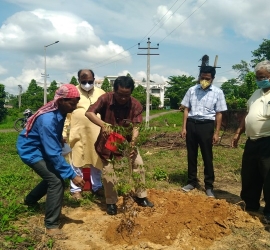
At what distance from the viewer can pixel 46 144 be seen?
3363mm

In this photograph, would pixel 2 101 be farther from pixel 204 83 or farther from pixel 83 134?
pixel 204 83

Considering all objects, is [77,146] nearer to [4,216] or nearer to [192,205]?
[4,216]

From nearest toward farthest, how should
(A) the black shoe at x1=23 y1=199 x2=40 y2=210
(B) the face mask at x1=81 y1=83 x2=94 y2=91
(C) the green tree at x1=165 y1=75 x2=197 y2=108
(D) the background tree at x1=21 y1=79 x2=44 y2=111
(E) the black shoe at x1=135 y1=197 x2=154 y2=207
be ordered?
(A) the black shoe at x1=23 y1=199 x2=40 y2=210
(E) the black shoe at x1=135 y1=197 x2=154 y2=207
(B) the face mask at x1=81 y1=83 x2=94 y2=91
(D) the background tree at x1=21 y1=79 x2=44 y2=111
(C) the green tree at x1=165 y1=75 x2=197 y2=108

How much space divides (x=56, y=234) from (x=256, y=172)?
101 inches

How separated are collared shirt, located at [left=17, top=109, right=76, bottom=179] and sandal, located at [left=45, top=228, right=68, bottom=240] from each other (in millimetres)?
628

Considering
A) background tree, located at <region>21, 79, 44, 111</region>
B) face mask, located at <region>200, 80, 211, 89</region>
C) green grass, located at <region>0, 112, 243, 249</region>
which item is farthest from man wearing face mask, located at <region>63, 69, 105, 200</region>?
background tree, located at <region>21, 79, 44, 111</region>

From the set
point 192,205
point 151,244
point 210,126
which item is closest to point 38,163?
point 151,244

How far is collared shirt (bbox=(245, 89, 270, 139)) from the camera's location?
3.89 meters

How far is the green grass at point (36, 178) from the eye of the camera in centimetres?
354

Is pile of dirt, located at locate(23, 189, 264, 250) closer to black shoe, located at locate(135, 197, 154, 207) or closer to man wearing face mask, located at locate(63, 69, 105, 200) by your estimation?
black shoe, located at locate(135, 197, 154, 207)

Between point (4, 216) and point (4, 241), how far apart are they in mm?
476

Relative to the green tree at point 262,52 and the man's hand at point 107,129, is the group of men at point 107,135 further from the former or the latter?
the green tree at point 262,52

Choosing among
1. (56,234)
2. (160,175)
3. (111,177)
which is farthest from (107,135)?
(160,175)

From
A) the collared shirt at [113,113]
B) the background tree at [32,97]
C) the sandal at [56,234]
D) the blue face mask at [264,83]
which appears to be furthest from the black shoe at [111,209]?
the background tree at [32,97]
